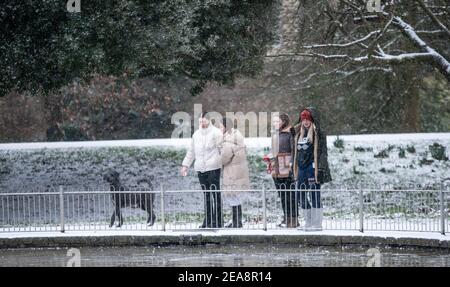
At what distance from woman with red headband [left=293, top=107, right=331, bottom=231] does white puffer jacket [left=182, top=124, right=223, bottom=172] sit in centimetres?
154

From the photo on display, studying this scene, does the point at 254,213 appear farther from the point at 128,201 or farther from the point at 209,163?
the point at 209,163

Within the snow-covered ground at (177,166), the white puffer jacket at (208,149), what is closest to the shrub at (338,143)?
the snow-covered ground at (177,166)

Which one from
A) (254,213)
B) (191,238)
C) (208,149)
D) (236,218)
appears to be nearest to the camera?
(191,238)

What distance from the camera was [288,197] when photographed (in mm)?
19688

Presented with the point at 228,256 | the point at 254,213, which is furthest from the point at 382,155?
the point at 228,256

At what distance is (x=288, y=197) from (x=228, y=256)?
119 inches

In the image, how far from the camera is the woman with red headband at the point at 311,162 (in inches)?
734

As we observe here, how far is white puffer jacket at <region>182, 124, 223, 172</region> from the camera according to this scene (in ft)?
64.4

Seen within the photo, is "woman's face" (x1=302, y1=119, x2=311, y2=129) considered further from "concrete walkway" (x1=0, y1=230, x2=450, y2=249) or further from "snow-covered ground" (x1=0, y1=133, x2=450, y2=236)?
"snow-covered ground" (x1=0, y1=133, x2=450, y2=236)

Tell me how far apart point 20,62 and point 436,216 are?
32.2 feet

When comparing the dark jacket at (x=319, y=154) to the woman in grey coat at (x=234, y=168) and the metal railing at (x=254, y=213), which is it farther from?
the woman in grey coat at (x=234, y=168)

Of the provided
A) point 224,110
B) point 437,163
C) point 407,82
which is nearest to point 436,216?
point 437,163

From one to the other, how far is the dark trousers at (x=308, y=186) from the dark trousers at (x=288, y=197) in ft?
0.62

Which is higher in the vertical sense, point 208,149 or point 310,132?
point 310,132
